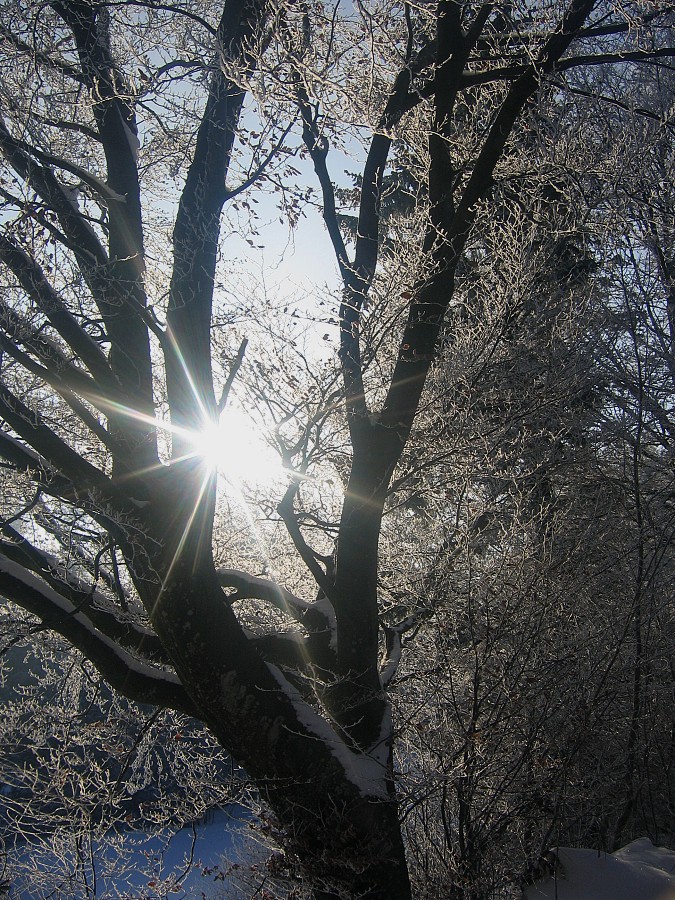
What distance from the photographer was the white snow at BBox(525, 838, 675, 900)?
332 centimetres

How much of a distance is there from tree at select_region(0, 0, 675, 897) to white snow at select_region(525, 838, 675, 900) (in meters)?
0.99

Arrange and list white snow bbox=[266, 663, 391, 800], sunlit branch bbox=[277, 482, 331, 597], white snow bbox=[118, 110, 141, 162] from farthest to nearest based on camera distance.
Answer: white snow bbox=[118, 110, 141, 162]
sunlit branch bbox=[277, 482, 331, 597]
white snow bbox=[266, 663, 391, 800]

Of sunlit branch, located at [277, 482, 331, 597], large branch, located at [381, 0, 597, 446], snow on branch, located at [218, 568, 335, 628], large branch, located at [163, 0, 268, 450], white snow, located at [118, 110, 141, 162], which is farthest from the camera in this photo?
white snow, located at [118, 110, 141, 162]

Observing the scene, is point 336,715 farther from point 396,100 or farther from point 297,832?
point 396,100

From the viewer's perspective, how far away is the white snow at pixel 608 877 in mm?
3320

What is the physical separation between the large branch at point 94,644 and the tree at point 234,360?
13mm

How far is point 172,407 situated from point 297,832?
253 centimetres

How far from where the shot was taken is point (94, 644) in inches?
142

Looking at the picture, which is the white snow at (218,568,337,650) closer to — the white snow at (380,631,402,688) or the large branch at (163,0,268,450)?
the white snow at (380,631,402,688)

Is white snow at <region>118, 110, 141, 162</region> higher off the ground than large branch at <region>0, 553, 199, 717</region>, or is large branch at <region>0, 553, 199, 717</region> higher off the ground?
white snow at <region>118, 110, 141, 162</region>

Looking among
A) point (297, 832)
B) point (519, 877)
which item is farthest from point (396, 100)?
point (519, 877)

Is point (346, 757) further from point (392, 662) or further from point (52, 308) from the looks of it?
point (52, 308)

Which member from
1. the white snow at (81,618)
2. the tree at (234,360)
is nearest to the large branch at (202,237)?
the tree at (234,360)

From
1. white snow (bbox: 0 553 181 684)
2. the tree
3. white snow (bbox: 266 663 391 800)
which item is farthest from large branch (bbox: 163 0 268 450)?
white snow (bbox: 266 663 391 800)
